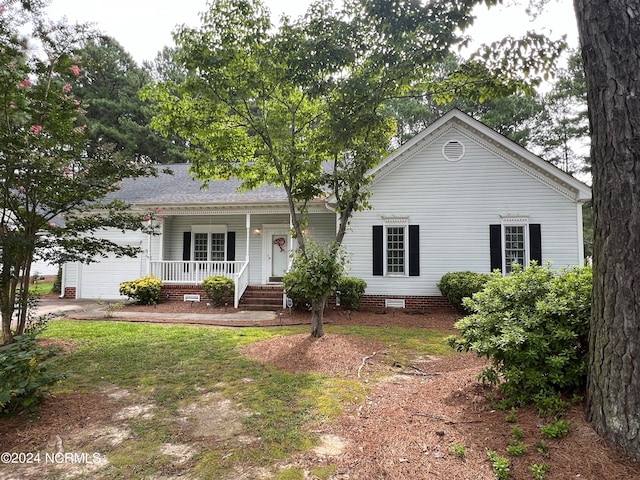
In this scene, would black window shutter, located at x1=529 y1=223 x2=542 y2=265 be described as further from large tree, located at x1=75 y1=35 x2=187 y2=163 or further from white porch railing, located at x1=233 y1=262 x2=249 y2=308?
large tree, located at x1=75 y1=35 x2=187 y2=163

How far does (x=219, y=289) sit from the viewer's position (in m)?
11.4

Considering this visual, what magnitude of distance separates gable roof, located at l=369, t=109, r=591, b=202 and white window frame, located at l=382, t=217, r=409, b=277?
154cm

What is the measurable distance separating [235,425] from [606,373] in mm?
3236

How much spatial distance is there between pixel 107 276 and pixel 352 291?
10.2 meters

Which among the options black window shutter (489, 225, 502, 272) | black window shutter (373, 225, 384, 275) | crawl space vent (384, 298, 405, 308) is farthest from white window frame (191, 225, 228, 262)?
black window shutter (489, 225, 502, 272)

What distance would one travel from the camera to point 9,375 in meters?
3.47

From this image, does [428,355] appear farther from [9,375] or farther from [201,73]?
[201,73]

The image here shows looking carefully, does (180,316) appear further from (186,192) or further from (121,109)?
(121,109)

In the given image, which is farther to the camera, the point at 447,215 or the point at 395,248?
the point at 395,248

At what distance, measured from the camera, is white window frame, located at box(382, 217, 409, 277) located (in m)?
11.3

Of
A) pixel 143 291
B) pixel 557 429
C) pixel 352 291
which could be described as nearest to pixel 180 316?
pixel 143 291

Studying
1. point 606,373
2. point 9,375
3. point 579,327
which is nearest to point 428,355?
point 579,327

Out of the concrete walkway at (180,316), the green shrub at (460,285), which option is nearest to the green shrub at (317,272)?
the concrete walkway at (180,316)

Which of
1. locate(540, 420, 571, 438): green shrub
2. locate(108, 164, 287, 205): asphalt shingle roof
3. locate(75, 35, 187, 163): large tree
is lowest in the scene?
locate(540, 420, 571, 438): green shrub
